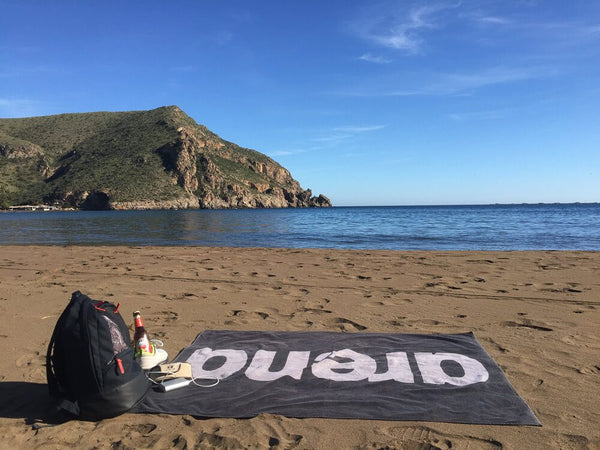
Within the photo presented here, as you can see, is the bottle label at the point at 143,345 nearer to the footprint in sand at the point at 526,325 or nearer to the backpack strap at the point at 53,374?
the backpack strap at the point at 53,374

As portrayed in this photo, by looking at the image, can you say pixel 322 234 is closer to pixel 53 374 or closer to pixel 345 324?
pixel 345 324

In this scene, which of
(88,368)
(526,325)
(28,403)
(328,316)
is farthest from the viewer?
(328,316)

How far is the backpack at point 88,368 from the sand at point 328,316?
0.15 meters

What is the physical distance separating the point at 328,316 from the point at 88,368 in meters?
3.46

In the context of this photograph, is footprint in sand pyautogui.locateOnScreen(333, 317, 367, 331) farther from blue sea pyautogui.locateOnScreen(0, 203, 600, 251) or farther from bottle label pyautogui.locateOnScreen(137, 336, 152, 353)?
blue sea pyautogui.locateOnScreen(0, 203, 600, 251)

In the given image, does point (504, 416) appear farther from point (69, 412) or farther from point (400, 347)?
point (69, 412)

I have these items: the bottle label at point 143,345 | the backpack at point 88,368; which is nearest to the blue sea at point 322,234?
the bottle label at point 143,345

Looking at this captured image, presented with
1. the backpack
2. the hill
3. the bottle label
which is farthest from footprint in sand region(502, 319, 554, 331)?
the hill

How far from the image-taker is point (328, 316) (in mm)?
5805

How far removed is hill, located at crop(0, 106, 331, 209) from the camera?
9456 cm

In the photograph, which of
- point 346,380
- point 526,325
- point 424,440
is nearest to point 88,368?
point 346,380

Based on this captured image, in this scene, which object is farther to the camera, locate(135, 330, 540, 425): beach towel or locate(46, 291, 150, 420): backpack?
locate(135, 330, 540, 425): beach towel

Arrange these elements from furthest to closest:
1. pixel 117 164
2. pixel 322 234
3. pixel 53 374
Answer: pixel 117 164
pixel 322 234
pixel 53 374

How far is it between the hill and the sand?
294ft
